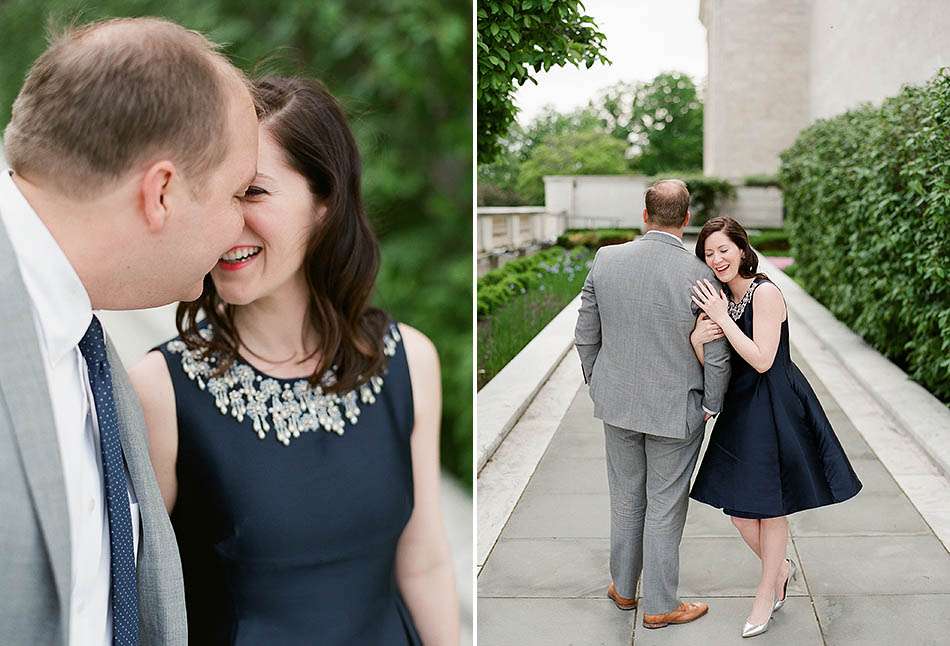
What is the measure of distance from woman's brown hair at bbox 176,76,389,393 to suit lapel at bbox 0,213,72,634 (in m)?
0.33

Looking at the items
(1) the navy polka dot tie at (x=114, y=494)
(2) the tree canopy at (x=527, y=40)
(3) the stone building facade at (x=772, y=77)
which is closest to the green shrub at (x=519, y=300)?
(2) the tree canopy at (x=527, y=40)

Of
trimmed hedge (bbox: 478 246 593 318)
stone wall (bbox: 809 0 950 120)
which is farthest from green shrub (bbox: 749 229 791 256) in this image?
trimmed hedge (bbox: 478 246 593 318)

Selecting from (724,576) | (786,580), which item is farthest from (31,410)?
(724,576)

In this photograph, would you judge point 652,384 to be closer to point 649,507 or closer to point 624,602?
point 649,507

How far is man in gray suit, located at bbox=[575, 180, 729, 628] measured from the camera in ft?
8.48

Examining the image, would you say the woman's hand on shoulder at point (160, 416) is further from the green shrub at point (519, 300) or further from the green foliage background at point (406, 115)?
the green shrub at point (519, 300)

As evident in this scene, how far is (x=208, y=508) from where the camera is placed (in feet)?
4.07

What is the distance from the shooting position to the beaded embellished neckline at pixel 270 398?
1.23 meters

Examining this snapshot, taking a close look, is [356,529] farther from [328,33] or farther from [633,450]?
[633,450]

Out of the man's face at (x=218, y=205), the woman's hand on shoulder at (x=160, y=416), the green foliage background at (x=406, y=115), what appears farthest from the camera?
the green foliage background at (x=406, y=115)

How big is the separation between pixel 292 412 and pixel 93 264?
37 centimetres

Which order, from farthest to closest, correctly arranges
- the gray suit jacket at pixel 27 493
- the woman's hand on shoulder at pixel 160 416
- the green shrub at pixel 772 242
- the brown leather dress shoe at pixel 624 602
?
the green shrub at pixel 772 242 < the brown leather dress shoe at pixel 624 602 < the woman's hand on shoulder at pixel 160 416 < the gray suit jacket at pixel 27 493

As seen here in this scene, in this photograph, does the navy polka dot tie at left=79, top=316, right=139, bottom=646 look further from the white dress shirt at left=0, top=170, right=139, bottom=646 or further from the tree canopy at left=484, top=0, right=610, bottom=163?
the tree canopy at left=484, top=0, right=610, bottom=163

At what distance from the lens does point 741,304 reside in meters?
2.55
